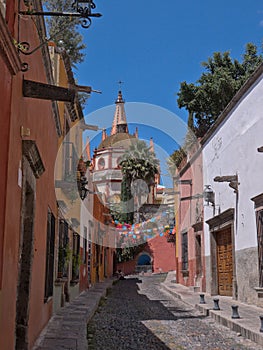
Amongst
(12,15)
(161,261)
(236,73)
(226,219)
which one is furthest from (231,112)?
(161,261)

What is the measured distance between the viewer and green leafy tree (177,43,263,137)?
1165 inches

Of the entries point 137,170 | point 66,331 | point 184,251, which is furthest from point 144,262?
point 66,331

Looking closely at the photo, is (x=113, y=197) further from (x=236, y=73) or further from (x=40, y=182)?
(x=40, y=182)

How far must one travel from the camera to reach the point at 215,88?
2975 cm

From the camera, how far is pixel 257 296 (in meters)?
11.6

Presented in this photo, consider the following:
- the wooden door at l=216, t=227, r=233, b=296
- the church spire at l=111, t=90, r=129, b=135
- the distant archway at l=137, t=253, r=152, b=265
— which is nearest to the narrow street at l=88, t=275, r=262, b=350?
the wooden door at l=216, t=227, r=233, b=296

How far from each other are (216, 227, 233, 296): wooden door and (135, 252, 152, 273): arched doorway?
25142 mm

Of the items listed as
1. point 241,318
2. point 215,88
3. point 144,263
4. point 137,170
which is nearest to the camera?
point 241,318

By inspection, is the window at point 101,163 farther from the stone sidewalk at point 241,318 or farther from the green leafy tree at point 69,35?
the stone sidewalk at point 241,318

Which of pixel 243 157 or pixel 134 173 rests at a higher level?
pixel 134 173

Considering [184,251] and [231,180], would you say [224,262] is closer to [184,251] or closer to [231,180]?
[231,180]

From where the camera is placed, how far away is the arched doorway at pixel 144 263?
40.8m

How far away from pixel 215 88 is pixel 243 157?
17.8 meters

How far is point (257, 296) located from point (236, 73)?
21.8 meters
